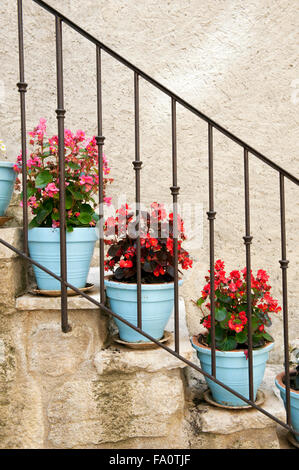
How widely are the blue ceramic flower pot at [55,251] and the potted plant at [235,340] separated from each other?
0.53 metres

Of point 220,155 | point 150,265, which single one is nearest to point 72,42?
point 220,155

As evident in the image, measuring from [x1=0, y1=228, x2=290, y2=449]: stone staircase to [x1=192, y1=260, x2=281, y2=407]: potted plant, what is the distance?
103mm

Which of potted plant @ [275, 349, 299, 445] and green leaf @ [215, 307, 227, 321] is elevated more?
green leaf @ [215, 307, 227, 321]

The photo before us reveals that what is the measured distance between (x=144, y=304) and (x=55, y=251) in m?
0.39

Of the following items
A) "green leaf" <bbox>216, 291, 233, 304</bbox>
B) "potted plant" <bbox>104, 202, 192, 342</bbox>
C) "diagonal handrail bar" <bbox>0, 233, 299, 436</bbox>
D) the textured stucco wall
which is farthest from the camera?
the textured stucco wall

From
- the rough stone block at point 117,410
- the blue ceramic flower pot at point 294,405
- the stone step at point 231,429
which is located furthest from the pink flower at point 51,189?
the blue ceramic flower pot at point 294,405

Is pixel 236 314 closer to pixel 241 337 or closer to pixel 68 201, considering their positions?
pixel 241 337

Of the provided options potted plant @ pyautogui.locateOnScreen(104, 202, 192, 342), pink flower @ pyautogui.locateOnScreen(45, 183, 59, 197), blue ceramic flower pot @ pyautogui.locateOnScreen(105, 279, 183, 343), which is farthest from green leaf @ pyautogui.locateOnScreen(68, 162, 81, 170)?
blue ceramic flower pot @ pyautogui.locateOnScreen(105, 279, 183, 343)

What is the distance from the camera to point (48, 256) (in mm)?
1409

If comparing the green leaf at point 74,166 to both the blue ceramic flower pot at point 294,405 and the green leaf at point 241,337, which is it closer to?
the green leaf at point 241,337

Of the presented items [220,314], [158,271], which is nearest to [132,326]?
[158,271]

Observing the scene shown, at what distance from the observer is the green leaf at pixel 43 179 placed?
142 centimetres

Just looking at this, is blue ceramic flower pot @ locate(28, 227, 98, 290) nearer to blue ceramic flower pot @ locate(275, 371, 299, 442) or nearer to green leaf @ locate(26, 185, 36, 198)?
green leaf @ locate(26, 185, 36, 198)

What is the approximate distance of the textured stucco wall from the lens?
2.15m
